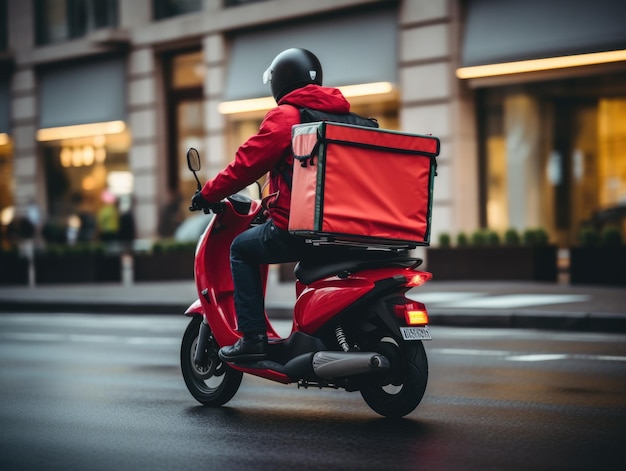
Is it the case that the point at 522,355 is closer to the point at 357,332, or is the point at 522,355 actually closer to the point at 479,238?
the point at 357,332

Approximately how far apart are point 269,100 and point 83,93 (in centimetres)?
643

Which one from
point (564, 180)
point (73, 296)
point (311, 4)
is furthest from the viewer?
point (311, 4)

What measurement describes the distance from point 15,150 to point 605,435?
76.9 ft

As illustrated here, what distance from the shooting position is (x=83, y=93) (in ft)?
80.5

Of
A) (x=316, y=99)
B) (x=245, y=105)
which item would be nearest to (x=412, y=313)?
(x=316, y=99)

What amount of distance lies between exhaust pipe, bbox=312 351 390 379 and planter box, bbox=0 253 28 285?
51.1ft

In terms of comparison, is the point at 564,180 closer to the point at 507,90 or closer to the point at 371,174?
the point at 507,90

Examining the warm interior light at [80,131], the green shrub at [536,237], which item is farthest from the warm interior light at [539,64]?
the warm interior light at [80,131]

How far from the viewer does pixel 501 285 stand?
1448cm

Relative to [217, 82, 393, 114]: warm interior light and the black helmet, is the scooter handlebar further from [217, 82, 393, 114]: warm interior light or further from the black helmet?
[217, 82, 393, 114]: warm interior light

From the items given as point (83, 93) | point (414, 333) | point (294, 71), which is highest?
point (83, 93)

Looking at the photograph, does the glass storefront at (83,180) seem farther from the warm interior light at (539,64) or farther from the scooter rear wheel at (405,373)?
the scooter rear wheel at (405,373)

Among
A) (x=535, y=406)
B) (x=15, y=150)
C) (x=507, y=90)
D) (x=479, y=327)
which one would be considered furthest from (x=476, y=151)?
(x=15, y=150)

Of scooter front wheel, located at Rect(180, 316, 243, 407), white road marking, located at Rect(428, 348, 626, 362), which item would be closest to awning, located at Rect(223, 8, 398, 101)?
white road marking, located at Rect(428, 348, 626, 362)
